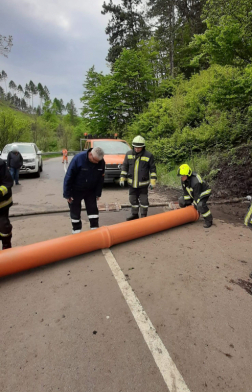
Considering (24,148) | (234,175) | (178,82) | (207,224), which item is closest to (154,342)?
(207,224)

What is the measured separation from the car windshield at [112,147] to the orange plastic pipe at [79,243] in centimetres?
505

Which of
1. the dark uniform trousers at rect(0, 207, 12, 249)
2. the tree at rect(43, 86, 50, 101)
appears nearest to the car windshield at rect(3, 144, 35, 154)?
the dark uniform trousers at rect(0, 207, 12, 249)

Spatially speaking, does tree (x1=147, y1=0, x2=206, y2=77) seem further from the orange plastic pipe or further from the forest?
the orange plastic pipe

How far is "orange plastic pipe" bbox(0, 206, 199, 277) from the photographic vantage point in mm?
2877

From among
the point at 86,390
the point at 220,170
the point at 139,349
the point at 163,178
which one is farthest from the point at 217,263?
the point at 163,178

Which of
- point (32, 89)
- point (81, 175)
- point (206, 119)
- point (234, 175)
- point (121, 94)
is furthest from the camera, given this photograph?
point (32, 89)

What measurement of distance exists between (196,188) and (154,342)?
323 cm

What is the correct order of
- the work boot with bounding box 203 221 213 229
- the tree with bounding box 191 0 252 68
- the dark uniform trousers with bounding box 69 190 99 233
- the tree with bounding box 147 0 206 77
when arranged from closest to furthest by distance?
the dark uniform trousers with bounding box 69 190 99 233, the work boot with bounding box 203 221 213 229, the tree with bounding box 191 0 252 68, the tree with bounding box 147 0 206 77

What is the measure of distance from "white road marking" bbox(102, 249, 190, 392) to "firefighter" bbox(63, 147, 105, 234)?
57.9 inches

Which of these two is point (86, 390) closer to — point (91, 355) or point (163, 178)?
point (91, 355)

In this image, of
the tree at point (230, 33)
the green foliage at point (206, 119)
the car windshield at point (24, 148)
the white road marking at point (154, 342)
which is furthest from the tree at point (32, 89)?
the white road marking at point (154, 342)

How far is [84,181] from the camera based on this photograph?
3781mm

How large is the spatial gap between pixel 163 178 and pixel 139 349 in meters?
7.78

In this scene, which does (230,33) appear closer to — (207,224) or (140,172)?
(140,172)
